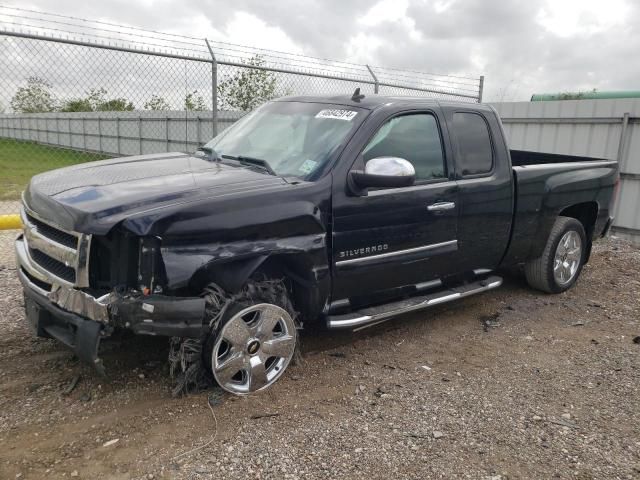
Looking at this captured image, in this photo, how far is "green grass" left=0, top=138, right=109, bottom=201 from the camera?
679 inches

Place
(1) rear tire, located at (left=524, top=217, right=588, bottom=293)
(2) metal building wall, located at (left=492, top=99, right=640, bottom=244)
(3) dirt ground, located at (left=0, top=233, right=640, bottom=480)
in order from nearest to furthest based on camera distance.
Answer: (3) dirt ground, located at (left=0, top=233, right=640, bottom=480) → (1) rear tire, located at (left=524, top=217, right=588, bottom=293) → (2) metal building wall, located at (left=492, top=99, right=640, bottom=244)

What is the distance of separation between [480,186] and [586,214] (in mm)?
2208

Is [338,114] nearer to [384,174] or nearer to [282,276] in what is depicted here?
[384,174]

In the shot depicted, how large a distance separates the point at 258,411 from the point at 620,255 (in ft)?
21.2

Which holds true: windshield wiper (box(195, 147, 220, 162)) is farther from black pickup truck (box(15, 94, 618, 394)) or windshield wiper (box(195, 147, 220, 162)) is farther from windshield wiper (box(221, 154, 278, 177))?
windshield wiper (box(221, 154, 278, 177))

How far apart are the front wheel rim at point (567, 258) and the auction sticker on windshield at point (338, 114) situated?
114 inches

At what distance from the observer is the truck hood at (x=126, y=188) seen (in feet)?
9.64

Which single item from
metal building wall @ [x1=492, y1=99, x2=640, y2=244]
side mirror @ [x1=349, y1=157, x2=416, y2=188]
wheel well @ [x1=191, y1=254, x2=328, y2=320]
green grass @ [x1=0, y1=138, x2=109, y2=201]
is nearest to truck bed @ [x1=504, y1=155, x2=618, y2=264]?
side mirror @ [x1=349, y1=157, x2=416, y2=188]

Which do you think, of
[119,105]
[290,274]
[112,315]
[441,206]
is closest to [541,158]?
[441,206]

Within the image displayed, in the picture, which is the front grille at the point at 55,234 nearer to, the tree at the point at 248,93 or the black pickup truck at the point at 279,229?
the black pickup truck at the point at 279,229

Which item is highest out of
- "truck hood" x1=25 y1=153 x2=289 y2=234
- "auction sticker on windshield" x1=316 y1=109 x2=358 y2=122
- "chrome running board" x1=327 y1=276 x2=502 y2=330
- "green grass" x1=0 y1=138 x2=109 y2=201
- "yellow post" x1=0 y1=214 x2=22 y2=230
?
"auction sticker on windshield" x1=316 y1=109 x2=358 y2=122

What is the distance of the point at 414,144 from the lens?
4238 mm

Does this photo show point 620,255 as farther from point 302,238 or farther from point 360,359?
point 302,238

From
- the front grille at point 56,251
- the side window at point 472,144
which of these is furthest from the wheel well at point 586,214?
the front grille at point 56,251
